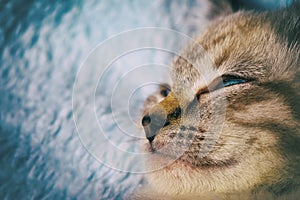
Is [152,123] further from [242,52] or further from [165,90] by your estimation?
[242,52]

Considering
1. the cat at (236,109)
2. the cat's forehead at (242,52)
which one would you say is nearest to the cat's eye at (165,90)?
the cat at (236,109)

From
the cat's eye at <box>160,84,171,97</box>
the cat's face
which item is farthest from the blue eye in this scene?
the cat's eye at <box>160,84,171,97</box>

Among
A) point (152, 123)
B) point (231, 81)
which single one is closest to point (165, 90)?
point (152, 123)

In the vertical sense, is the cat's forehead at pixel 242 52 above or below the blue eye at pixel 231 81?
above

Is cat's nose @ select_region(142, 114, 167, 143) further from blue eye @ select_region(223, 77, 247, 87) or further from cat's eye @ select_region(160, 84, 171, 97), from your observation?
blue eye @ select_region(223, 77, 247, 87)

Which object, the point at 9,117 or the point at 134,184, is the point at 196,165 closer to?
the point at 134,184

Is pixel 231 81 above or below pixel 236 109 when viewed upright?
above

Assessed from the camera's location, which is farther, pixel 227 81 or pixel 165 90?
pixel 165 90

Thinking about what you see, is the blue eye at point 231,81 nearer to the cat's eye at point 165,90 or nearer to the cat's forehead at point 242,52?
the cat's forehead at point 242,52
